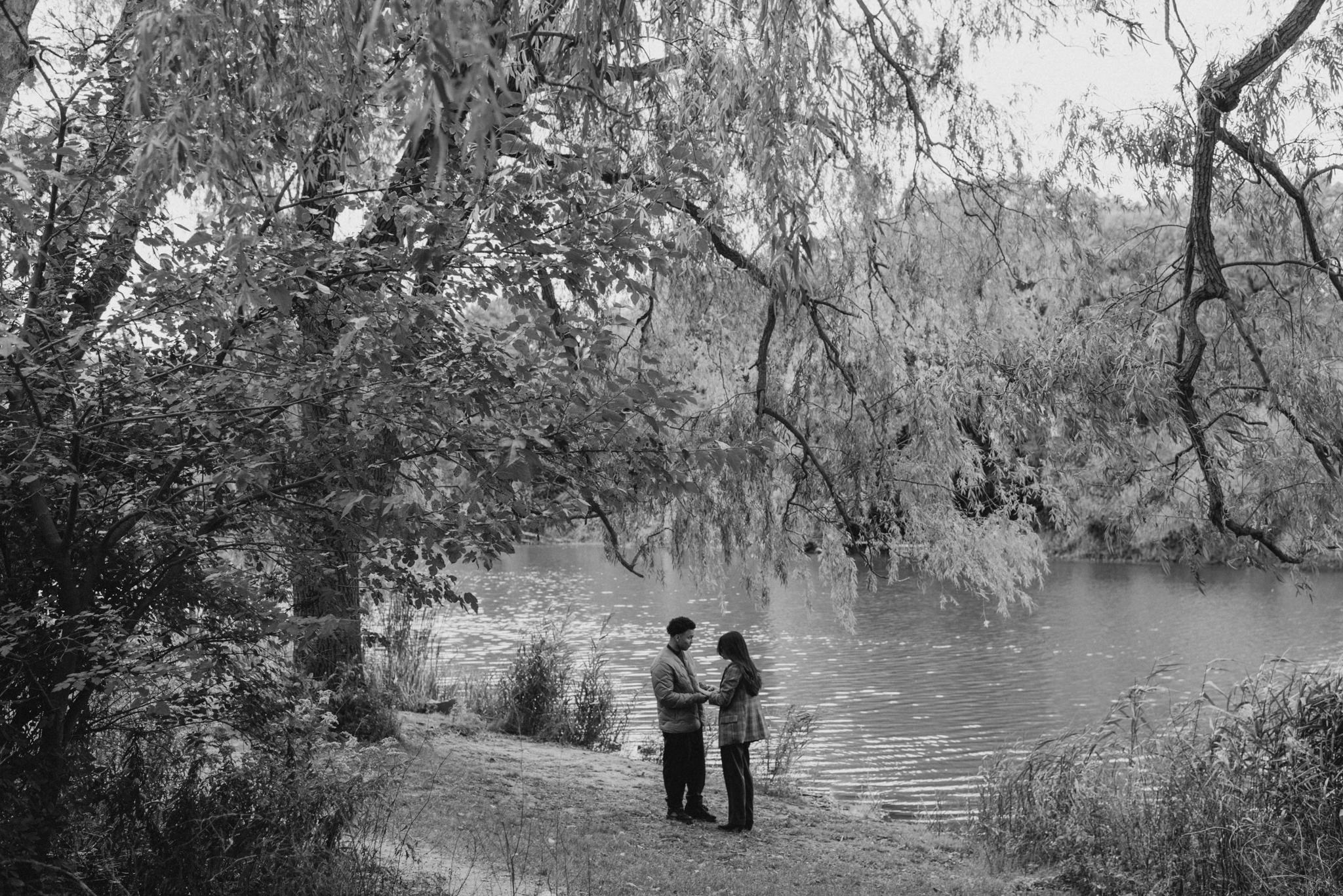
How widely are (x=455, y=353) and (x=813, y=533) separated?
14.7 feet

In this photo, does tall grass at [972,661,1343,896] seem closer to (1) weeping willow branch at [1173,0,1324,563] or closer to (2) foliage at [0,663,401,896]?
(1) weeping willow branch at [1173,0,1324,563]

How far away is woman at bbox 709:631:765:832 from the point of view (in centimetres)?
666

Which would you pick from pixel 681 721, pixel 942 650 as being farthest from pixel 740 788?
pixel 942 650

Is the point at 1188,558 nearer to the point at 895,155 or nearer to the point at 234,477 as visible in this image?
the point at 895,155

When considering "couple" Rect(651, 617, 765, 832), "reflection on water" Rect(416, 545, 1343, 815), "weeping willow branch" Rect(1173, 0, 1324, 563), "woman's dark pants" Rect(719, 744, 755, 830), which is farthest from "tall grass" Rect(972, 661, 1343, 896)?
"couple" Rect(651, 617, 765, 832)

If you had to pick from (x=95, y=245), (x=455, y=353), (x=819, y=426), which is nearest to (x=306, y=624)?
(x=455, y=353)

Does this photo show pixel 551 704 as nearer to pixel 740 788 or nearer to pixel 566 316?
pixel 740 788

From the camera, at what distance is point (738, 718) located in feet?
21.9

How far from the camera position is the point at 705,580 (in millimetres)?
8242

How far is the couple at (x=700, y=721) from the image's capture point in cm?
668

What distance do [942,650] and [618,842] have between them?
36.8 feet

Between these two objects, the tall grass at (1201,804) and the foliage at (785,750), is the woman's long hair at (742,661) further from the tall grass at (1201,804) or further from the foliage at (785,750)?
the foliage at (785,750)

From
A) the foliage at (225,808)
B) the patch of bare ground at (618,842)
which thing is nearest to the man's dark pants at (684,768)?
the patch of bare ground at (618,842)

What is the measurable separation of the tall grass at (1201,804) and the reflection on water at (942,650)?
759 mm
